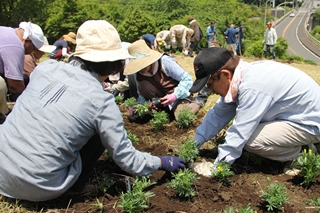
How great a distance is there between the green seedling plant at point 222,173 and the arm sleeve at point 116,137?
2.17 feet

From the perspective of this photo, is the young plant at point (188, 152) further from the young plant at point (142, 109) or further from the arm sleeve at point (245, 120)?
the young plant at point (142, 109)

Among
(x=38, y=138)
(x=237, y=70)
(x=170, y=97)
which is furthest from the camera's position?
(x=170, y=97)

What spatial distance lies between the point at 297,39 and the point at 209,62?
6199 cm

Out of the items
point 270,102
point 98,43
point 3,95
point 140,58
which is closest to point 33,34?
point 3,95

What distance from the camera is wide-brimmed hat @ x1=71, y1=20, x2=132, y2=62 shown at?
224cm

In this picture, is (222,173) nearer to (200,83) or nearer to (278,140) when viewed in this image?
(278,140)

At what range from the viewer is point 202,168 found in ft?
9.76

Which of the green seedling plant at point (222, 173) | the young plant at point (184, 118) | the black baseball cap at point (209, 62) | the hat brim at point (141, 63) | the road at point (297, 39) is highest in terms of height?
the black baseball cap at point (209, 62)

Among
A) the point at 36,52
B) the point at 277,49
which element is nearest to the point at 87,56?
the point at 36,52

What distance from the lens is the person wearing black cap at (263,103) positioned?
262 cm

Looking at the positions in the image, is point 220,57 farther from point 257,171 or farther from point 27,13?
point 27,13

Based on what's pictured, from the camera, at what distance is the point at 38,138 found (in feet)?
7.02

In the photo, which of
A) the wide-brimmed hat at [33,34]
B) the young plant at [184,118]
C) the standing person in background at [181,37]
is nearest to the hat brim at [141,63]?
the young plant at [184,118]

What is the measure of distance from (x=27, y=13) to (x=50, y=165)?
79.5 feet
